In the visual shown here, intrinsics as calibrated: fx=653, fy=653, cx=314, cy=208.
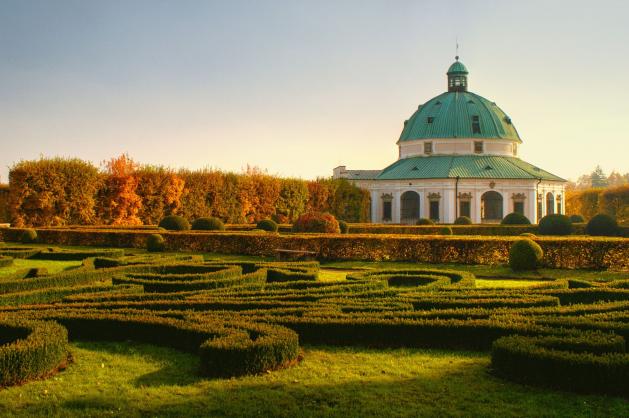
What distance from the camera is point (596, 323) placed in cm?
748

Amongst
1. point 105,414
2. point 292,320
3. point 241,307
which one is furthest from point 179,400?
point 241,307

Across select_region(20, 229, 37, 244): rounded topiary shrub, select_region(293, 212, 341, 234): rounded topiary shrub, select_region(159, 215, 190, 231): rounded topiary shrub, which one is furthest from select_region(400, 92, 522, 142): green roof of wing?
select_region(20, 229, 37, 244): rounded topiary shrub

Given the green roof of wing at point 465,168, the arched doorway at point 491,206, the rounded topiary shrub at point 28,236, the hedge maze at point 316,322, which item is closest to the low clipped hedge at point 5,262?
the hedge maze at point 316,322

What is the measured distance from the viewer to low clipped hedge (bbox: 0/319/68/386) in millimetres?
6379

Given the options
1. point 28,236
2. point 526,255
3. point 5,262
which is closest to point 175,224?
point 28,236

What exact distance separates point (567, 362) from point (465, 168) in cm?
5252

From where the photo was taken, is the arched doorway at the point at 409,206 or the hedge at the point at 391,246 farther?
the arched doorway at the point at 409,206

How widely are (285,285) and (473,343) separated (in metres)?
4.21

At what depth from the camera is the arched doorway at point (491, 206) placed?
56062 millimetres

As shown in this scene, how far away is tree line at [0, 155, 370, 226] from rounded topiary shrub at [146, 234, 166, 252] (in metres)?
11.2

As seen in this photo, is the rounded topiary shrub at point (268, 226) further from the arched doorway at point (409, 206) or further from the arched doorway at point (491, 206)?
the arched doorway at point (491, 206)

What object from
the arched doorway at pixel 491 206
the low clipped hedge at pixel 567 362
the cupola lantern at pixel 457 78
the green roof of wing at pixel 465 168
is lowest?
the low clipped hedge at pixel 567 362

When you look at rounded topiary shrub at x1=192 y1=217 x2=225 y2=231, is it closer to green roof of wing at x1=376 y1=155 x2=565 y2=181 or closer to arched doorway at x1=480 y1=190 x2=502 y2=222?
green roof of wing at x1=376 y1=155 x2=565 y2=181

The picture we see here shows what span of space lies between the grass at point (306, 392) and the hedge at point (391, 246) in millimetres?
13195
